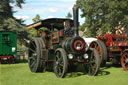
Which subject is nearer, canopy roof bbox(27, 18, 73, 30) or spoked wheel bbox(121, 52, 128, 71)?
canopy roof bbox(27, 18, 73, 30)

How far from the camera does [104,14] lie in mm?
29656

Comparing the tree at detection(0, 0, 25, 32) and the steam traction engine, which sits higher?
the tree at detection(0, 0, 25, 32)

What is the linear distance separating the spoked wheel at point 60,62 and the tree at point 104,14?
1719cm

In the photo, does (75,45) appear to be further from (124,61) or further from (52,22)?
(124,61)

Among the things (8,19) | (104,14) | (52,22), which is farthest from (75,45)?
(104,14)

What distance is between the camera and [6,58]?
50.2 feet

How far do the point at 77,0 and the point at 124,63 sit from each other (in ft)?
82.3

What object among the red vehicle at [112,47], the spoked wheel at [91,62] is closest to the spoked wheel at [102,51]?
the red vehicle at [112,47]

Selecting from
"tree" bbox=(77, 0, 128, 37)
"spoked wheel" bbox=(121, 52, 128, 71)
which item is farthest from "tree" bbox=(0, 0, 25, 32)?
"spoked wheel" bbox=(121, 52, 128, 71)

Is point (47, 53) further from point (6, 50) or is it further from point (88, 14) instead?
point (88, 14)

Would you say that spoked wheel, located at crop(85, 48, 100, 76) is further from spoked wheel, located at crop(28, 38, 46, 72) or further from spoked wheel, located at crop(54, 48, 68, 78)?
spoked wheel, located at crop(28, 38, 46, 72)

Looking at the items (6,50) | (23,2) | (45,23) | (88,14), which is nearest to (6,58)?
(6,50)

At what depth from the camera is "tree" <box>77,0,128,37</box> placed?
78.0 feet

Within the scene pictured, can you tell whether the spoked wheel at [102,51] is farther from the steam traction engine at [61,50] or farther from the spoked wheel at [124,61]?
the steam traction engine at [61,50]
